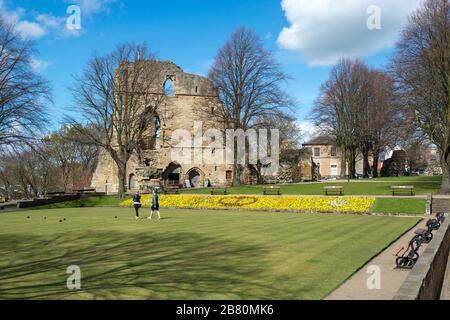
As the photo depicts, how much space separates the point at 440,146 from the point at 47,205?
108 ft

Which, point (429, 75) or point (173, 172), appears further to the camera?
point (173, 172)

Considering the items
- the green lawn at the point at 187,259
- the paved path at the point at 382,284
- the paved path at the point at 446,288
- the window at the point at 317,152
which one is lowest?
the paved path at the point at 446,288

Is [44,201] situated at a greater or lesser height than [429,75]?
lesser

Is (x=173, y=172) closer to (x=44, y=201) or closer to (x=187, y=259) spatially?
(x=44, y=201)

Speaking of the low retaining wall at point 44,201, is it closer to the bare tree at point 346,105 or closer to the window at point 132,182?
the window at point 132,182

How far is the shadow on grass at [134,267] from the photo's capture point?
27.2ft

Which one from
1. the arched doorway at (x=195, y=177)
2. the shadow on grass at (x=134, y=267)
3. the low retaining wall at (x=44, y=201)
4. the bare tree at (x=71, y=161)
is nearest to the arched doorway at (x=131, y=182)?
the arched doorway at (x=195, y=177)

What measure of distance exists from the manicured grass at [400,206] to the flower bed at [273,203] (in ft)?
1.69

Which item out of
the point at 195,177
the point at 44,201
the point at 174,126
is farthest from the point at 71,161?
the point at 44,201

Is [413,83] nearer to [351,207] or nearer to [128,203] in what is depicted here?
[351,207]

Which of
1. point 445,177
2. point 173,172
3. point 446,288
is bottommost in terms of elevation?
point 446,288

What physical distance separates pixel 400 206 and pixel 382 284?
19.3m

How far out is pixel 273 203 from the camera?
3067cm

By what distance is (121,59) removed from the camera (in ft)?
138
